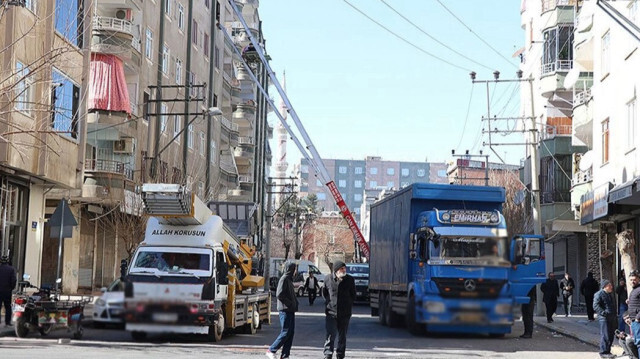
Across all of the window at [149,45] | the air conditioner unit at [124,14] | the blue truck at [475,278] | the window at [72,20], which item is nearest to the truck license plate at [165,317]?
the blue truck at [475,278]

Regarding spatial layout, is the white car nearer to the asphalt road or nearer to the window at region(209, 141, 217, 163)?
the asphalt road

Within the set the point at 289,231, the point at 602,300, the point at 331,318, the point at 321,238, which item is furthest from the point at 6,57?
the point at 321,238

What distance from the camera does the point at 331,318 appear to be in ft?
71.9

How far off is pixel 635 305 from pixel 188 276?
22274 millimetres

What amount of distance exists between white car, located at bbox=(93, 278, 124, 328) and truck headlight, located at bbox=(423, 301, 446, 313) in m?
0.78

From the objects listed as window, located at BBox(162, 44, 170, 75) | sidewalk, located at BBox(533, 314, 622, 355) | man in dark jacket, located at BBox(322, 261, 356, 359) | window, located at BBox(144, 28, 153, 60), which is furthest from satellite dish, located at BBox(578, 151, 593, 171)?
man in dark jacket, located at BBox(322, 261, 356, 359)

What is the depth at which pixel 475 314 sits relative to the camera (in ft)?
7.24

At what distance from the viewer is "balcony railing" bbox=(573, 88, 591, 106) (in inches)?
1844

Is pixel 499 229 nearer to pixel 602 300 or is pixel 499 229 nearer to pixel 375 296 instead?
pixel 602 300

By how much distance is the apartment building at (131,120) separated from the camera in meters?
5.53

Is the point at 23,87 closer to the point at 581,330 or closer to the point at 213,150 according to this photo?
the point at 581,330

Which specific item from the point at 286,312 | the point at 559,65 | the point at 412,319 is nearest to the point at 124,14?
the point at 559,65

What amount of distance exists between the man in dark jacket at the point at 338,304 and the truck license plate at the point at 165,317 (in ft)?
63.9

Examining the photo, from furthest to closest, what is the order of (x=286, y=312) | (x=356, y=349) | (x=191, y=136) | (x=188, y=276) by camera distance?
1. (x=191, y=136)
2. (x=356, y=349)
3. (x=286, y=312)
4. (x=188, y=276)
